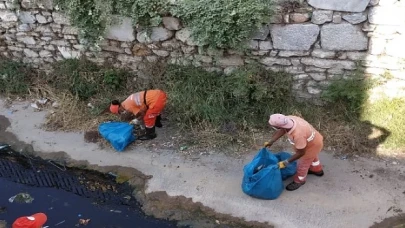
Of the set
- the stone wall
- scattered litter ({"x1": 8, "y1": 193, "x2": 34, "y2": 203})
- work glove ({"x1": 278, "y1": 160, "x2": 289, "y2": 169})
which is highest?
the stone wall

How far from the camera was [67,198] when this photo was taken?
5680 mm

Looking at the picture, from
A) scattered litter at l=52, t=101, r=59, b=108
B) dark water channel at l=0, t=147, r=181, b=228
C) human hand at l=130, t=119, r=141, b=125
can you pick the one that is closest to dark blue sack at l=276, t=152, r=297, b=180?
dark water channel at l=0, t=147, r=181, b=228

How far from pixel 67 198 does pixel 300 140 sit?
3.00 metres

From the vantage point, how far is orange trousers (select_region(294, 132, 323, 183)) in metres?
5.09

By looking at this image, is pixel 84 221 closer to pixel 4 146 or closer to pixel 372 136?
pixel 4 146

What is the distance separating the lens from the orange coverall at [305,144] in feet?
16.1

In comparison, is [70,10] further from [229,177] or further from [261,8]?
[229,177]

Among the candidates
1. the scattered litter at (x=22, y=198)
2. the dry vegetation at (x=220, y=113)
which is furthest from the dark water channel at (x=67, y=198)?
the dry vegetation at (x=220, y=113)

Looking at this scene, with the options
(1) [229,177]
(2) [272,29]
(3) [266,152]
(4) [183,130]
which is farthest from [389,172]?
(4) [183,130]

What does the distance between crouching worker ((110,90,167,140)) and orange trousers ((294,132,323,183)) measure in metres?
2.11

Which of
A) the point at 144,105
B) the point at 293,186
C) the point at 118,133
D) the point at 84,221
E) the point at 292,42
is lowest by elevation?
the point at 84,221

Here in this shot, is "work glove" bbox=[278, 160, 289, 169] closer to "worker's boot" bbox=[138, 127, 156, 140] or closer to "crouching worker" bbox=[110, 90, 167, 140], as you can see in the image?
"crouching worker" bbox=[110, 90, 167, 140]

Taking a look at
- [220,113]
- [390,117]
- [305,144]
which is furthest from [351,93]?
[220,113]

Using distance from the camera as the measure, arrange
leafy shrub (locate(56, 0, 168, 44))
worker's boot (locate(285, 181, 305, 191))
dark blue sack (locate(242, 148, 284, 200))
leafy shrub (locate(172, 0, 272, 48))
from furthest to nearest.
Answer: leafy shrub (locate(56, 0, 168, 44)) < leafy shrub (locate(172, 0, 272, 48)) < worker's boot (locate(285, 181, 305, 191)) < dark blue sack (locate(242, 148, 284, 200))
